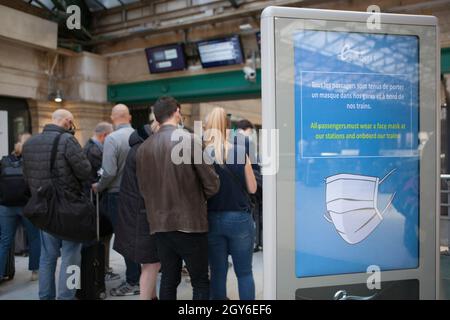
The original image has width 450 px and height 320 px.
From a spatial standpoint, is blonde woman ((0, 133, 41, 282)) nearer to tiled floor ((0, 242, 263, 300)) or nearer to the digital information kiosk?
tiled floor ((0, 242, 263, 300))

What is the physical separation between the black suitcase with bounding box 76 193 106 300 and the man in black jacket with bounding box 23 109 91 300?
0.11m

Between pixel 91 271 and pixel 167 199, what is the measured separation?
1.36 meters

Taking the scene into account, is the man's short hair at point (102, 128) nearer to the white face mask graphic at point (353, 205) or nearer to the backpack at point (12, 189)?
the backpack at point (12, 189)

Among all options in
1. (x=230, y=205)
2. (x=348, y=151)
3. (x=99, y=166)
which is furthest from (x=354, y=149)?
(x=99, y=166)

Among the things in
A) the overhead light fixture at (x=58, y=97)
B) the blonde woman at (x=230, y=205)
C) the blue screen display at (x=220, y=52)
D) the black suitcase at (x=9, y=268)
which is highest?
the blue screen display at (x=220, y=52)

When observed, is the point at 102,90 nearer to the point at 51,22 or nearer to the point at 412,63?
the point at 51,22

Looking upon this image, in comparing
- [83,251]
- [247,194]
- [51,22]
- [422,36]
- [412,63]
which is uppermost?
[51,22]

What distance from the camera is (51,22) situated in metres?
6.18

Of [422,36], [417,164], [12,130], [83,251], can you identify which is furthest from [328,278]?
[12,130]

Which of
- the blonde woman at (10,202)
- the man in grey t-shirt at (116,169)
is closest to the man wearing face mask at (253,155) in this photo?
the man in grey t-shirt at (116,169)

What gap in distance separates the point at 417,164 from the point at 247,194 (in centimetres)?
109

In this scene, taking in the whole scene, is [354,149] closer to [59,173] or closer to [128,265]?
[59,173]

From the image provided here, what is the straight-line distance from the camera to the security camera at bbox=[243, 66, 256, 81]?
22.7 feet

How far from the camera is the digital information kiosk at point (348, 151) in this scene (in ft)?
5.64
